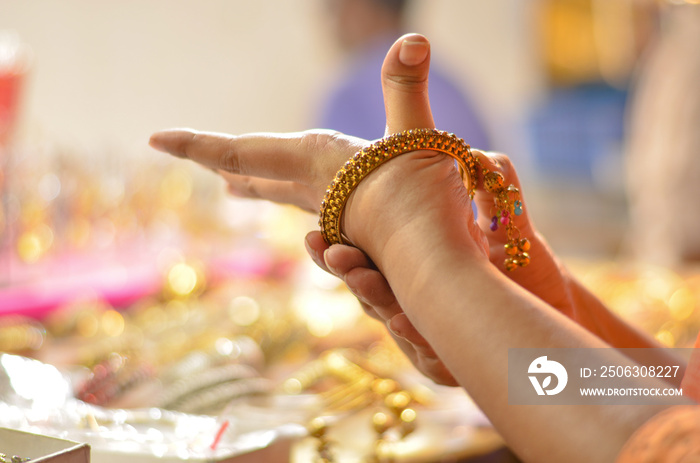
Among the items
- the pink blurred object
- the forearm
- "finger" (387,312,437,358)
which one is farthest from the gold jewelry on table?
the pink blurred object

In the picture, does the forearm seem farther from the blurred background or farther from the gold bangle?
the blurred background

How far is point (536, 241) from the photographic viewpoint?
2.01 feet

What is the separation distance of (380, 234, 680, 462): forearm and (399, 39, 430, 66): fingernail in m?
0.11

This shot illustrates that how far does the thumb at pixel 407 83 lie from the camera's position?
0.47 metres

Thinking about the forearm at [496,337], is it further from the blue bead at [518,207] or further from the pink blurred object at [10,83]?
the pink blurred object at [10,83]

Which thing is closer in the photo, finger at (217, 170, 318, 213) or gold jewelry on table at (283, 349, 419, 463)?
finger at (217, 170, 318, 213)

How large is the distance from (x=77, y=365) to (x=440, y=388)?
454mm

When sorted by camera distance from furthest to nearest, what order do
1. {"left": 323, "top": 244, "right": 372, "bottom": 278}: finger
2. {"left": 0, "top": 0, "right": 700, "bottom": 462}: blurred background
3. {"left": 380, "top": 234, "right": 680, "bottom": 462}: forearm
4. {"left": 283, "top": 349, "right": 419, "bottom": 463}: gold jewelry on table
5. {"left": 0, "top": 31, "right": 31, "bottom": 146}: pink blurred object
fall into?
{"left": 0, "top": 31, "right": 31, "bottom": 146}: pink blurred object → {"left": 0, "top": 0, "right": 700, "bottom": 462}: blurred background → {"left": 283, "top": 349, "right": 419, "bottom": 463}: gold jewelry on table → {"left": 323, "top": 244, "right": 372, "bottom": 278}: finger → {"left": 380, "top": 234, "right": 680, "bottom": 462}: forearm

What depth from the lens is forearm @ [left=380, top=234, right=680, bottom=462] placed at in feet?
1.30

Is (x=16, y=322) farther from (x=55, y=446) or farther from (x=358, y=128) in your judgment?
(x=358, y=128)

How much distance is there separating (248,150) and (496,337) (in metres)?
0.22

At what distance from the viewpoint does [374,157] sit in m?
0.48

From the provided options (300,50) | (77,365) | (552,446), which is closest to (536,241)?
→ (552,446)

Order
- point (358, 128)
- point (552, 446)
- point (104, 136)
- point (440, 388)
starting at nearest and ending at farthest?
point (552, 446)
point (440, 388)
point (358, 128)
point (104, 136)
